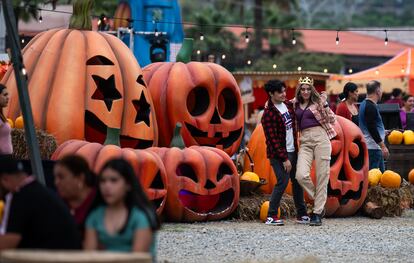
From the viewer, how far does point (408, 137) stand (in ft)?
60.7

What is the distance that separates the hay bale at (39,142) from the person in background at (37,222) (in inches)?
248

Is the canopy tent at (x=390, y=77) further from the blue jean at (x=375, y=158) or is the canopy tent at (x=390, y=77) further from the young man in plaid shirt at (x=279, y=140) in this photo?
the young man in plaid shirt at (x=279, y=140)

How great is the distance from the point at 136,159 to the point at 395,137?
6.89m

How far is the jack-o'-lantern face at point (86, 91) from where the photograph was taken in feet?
44.2

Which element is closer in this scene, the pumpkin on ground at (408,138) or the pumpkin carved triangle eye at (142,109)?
the pumpkin carved triangle eye at (142,109)

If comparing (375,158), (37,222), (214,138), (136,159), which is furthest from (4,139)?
(375,158)

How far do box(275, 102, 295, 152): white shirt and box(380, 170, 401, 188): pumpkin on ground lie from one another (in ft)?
8.00

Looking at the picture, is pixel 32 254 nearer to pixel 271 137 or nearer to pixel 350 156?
pixel 271 137

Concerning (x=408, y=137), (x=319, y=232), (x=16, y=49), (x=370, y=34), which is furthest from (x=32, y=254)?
(x=370, y=34)

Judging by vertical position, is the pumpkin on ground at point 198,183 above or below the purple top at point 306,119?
below

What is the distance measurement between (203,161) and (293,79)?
13.8m

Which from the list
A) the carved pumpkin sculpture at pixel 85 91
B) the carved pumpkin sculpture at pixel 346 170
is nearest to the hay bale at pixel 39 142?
the carved pumpkin sculpture at pixel 85 91

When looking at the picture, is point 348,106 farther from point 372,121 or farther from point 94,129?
→ point 94,129

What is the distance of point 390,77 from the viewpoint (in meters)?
28.5
